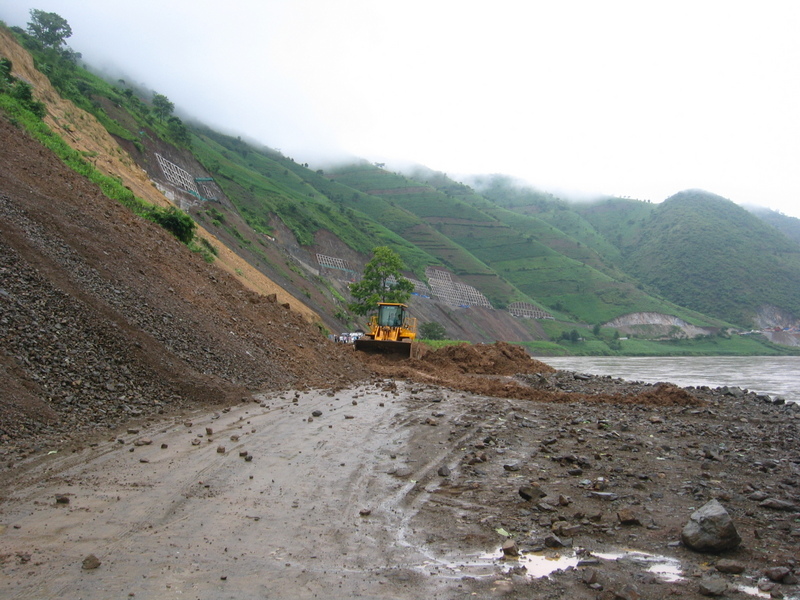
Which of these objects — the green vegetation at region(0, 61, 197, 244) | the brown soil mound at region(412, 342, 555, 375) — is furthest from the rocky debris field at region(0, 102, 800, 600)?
the brown soil mound at region(412, 342, 555, 375)

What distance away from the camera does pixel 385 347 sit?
24.8 meters

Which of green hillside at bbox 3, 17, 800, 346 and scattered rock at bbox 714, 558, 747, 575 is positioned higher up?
green hillside at bbox 3, 17, 800, 346

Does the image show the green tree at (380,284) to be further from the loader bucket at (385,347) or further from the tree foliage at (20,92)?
the tree foliage at (20,92)

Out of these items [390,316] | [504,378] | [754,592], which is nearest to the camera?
[754,592]

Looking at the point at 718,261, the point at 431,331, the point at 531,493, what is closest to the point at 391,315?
the point at 531,493

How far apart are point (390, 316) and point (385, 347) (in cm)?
269

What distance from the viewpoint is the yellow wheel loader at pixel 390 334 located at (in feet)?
80.8

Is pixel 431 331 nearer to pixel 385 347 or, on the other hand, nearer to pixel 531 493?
pixel 385 347

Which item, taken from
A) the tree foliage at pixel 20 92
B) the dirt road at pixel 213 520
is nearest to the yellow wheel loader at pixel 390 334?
the dirt road at pixel 213 520

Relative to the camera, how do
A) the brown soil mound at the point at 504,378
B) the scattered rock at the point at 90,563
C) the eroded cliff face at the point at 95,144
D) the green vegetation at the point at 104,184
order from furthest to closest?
the eroded cliff face at the point at 95,144 → the green vegetation at the point at 104,184 → the brown soil mound at the point at 504,378 → the scattered rock at the point at 90,563

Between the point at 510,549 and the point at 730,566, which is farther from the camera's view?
the point at 510,549

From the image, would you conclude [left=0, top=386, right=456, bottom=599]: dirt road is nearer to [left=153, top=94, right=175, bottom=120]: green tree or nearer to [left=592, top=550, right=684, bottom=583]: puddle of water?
[left=592, top=550, right=684, bottom=583]: puddle of water

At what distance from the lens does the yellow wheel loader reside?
970 inches

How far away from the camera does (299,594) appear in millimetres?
4152
